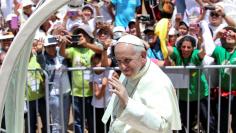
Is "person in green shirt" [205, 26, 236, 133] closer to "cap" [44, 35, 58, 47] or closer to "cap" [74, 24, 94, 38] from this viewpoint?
"cap" [74, 24, 94, 38]

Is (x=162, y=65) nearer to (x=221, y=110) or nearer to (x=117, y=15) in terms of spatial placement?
(x=221, y=110)

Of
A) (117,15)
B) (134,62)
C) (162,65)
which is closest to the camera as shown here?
(134,62)

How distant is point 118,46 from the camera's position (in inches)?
160

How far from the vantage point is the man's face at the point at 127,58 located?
4.00 metres

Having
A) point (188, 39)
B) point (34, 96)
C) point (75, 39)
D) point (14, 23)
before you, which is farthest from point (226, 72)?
point (14, 23)

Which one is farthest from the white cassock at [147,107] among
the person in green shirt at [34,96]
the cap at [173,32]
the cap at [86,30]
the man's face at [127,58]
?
the cap at [173,32]

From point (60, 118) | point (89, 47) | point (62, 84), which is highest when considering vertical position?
point (89, 47)

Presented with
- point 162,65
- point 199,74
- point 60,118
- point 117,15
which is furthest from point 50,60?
point 117,15

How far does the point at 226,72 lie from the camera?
641 centimetres

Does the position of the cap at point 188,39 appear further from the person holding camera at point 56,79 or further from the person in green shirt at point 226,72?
the person holding camera at point 56,79

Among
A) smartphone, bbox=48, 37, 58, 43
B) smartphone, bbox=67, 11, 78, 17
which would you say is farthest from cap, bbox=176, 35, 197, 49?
smartphone, bbox=67, 11, 78, 17

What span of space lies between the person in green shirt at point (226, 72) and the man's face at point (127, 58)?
2560 mm

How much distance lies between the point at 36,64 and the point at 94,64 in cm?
69

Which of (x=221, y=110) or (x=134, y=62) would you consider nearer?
(x=134, y=62)
